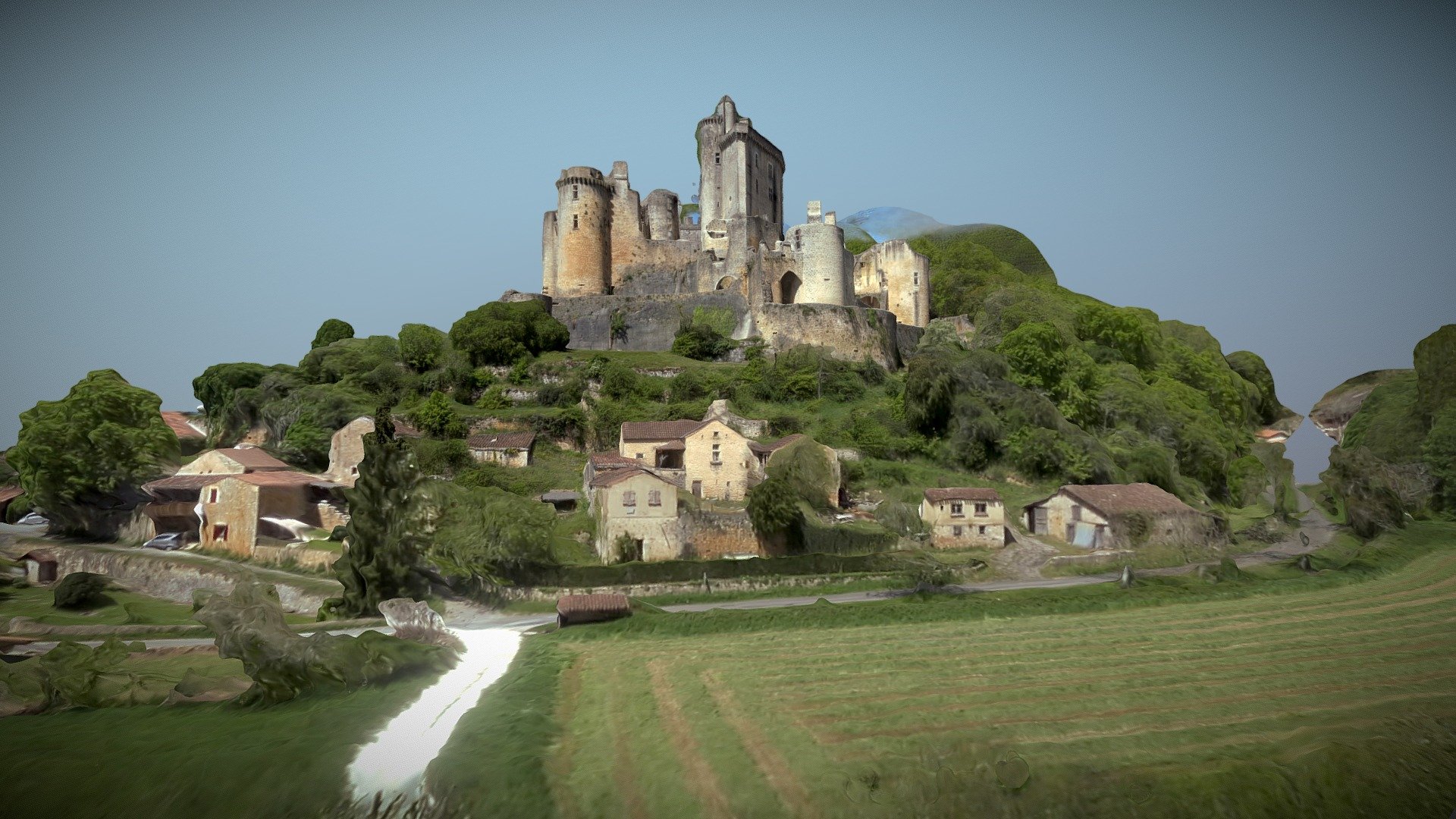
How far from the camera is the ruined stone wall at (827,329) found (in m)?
51.2

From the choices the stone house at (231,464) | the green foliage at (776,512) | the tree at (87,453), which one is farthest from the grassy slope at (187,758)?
the tree at (87,453)

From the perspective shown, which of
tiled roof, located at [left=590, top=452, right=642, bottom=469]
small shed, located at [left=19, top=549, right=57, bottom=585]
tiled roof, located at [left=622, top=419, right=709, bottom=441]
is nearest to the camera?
small shed, located at [left=19, top=549, right=57, bottom=585]

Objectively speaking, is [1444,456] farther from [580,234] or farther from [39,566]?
[580,234]

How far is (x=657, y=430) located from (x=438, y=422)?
10.8 m

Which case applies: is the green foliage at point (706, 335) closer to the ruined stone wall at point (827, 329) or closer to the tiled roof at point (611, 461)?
the ruined stone wall at point (827, 329)

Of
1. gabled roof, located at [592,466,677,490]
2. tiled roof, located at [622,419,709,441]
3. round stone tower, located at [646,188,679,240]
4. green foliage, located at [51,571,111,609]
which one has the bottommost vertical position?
green foliage, located at [51,571,111,609]

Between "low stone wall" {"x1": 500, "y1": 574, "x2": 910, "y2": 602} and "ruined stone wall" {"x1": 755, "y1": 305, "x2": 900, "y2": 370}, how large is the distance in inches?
956

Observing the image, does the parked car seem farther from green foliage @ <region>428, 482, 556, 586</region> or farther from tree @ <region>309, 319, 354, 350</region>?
tree @ <region>309, 319, 354, 350</region>

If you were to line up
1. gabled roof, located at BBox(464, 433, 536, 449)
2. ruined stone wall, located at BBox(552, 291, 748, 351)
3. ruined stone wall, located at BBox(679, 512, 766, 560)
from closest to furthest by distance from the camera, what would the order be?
ruined stone wall, located at BBox(679, 512, 766, 560), gabled roof, located at BBox(464, 433, 536, 449), ruined stone wall, located at BBox(552, 291, 748, 351)

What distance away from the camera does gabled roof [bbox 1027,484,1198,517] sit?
31656mm

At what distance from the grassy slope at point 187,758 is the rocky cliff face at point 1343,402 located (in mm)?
39479

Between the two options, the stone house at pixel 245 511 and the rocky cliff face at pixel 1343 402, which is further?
the rocky cliff face at pixel 1343 402

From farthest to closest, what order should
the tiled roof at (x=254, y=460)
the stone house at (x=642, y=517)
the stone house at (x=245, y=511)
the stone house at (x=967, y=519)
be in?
1. the tiled roof at (x=254, y=460)
2. the stone house at (x=967, y=519)
3. the stone house at (x=245, y=511)
4. the stone house at (x=642, y=517)

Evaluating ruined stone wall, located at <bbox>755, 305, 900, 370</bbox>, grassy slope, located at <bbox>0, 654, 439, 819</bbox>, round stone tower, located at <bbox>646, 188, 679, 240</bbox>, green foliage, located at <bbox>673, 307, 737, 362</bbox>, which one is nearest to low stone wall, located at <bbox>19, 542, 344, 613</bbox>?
grassy slope, located at <bbox>0, 654, 439, 819</bbox>
